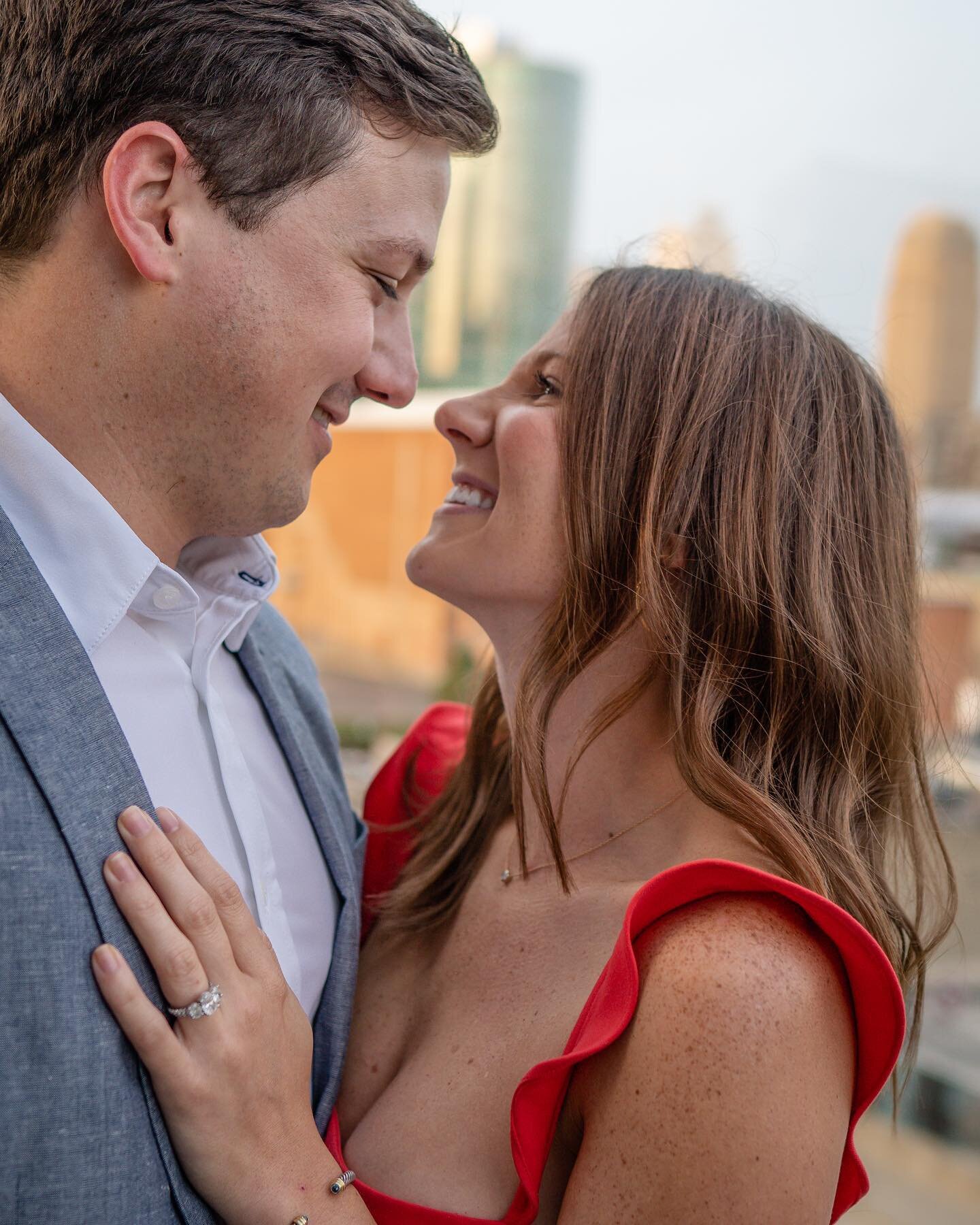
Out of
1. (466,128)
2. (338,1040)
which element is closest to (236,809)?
(338,1040)

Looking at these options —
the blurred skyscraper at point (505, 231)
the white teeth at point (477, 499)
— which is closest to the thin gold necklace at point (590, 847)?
the white teeth at point (477, 499)

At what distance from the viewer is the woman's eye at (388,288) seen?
52.6 inches

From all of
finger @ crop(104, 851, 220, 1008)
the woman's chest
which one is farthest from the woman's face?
finger @ crop(104, 851, 220, 1008)

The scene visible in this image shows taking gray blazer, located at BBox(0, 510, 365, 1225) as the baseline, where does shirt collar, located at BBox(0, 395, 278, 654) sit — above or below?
above

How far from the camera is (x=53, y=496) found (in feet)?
3.75

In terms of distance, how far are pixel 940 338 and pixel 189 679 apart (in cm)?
294

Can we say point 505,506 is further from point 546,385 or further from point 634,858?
point 634,858

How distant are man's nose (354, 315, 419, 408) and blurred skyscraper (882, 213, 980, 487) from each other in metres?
2.36

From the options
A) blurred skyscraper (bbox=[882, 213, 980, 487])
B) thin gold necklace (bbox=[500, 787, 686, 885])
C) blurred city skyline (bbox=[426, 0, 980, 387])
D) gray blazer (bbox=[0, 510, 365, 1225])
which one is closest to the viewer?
gray blazer (bbox=[0, 510, 365, 1225])

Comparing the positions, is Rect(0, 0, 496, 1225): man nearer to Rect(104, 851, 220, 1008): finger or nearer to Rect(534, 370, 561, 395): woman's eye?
Rect(104, 851, 220, 1008): finger

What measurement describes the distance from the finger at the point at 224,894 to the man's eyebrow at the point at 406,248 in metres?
0.67

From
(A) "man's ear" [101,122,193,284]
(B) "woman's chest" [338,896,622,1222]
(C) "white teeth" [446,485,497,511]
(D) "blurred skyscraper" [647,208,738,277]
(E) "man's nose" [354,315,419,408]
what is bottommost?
(B) "woman's chest" [338,896,622,1222]

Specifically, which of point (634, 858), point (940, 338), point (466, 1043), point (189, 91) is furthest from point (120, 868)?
point (940, 338)

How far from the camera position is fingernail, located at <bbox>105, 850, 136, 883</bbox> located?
0.97m
